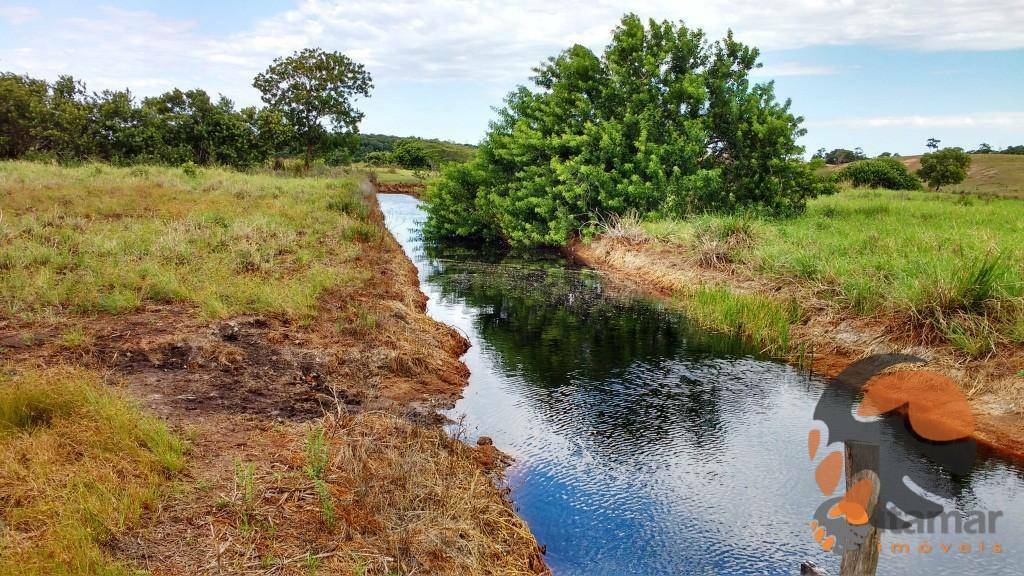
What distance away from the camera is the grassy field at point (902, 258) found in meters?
8.43

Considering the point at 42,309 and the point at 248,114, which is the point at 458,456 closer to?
the point at 42,309

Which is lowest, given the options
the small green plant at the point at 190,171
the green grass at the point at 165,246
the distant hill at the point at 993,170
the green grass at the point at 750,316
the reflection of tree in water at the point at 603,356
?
the reflection of tree in water at the point at 603,356

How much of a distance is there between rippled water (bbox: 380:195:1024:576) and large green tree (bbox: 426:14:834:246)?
28.5 ft

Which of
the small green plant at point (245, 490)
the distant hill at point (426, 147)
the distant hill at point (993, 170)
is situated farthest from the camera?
the distant hill at point (426, 147)

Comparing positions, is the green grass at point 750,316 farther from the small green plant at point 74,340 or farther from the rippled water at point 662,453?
the small green plant at point 74,340

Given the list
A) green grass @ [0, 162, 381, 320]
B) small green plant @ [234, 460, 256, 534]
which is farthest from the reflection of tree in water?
small green plant @ [234, 460, 256, 534]

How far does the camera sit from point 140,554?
3.66 metres

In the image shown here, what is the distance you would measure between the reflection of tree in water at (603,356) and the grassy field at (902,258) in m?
2.20

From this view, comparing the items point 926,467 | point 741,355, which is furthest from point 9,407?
point 741,355

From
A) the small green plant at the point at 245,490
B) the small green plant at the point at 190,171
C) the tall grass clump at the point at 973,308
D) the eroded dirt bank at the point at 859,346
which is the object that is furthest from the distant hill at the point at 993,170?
the small green plant at the point at 245,490

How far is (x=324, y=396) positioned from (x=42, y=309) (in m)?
4.43

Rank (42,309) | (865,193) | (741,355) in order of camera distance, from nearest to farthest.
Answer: (42,309) < (741,355) < (865,193)

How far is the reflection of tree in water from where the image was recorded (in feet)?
24.2

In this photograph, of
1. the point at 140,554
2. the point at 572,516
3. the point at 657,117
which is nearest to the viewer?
the point at 140,554
